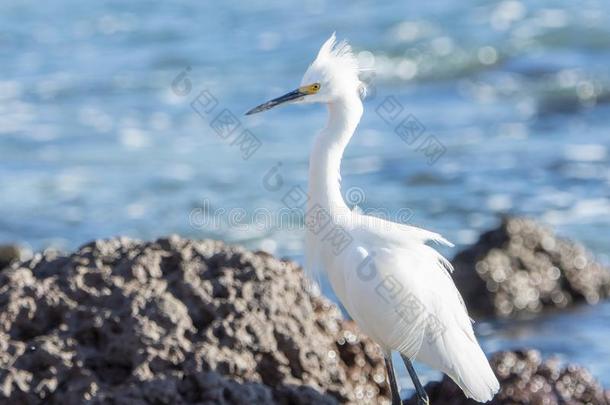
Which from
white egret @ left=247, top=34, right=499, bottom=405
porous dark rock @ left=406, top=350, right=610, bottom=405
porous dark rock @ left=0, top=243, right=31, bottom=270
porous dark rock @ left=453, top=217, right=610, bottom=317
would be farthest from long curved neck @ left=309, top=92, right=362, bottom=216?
porous dark rock @ left=0, top=243, right=31, bottom=270

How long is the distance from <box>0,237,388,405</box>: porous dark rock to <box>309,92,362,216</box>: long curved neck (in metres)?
0.41

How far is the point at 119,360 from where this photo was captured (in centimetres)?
471

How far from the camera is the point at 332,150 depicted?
17.5 feet

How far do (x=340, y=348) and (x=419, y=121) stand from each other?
29.1 feet

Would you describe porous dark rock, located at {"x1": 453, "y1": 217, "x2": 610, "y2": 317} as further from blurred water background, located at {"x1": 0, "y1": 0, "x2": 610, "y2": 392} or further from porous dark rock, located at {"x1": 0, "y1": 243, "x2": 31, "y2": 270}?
porous dark rock, located at {"x1": 0, "y1": 243, "x2": 31, "y2": 270}

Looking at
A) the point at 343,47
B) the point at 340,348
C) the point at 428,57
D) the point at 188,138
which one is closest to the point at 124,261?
the point at 340,348

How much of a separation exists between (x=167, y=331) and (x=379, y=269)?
1.05 meters

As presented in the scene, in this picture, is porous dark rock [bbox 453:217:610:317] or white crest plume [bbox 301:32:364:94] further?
porous dark rock [bbox 453:217:610:317]

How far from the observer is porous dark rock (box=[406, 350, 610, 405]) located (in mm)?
5133

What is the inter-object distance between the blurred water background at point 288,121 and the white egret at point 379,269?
80.4 inches

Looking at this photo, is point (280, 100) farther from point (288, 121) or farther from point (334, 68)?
point (288, 121)

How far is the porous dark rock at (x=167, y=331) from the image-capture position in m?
4.62

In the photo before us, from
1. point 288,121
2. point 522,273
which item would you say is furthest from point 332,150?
point 288,121

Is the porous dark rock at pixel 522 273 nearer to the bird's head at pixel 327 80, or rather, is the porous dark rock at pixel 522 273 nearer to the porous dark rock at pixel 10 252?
the bird's head at pixel 327 80
